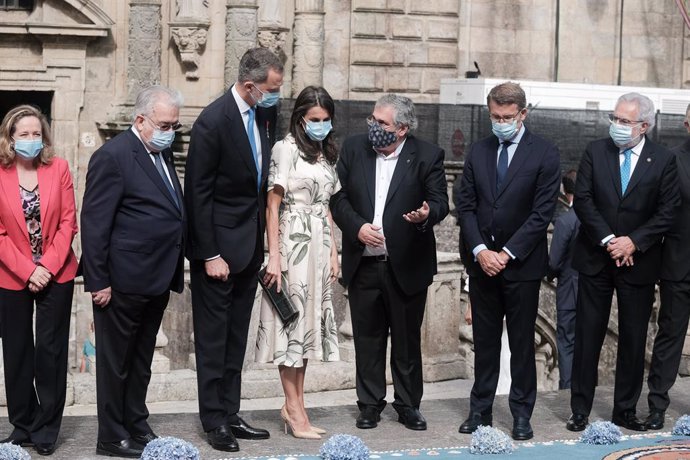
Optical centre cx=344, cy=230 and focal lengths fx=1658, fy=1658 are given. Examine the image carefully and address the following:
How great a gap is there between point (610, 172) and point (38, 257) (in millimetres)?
3341

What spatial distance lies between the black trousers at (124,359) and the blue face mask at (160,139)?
79 cm

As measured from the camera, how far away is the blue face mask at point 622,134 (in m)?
9.66

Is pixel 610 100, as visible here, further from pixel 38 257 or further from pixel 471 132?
pixel 38 257

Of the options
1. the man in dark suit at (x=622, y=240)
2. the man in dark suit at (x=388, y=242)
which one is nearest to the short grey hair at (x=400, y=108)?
the man in dark suit at (x=388, y=242)

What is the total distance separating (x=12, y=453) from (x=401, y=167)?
279 centimetres

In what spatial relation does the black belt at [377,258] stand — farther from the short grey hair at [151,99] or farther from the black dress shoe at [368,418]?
the short grey hair at [151,99]

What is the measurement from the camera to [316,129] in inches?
362

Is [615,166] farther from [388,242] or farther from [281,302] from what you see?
[281,302]

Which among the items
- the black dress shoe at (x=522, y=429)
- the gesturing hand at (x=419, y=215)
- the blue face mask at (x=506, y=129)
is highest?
the blue face mask at (x=506, y=129)

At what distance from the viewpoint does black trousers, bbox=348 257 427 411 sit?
9.70 meters

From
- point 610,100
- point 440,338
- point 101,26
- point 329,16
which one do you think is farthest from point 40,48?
point 440,338

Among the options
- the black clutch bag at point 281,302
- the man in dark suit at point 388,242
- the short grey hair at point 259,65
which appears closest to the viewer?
the short grey hair at point 259,65

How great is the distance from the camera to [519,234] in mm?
9430

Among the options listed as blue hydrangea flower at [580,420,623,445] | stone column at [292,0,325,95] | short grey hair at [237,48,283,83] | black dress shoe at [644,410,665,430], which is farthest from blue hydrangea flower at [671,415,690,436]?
stone column at [292,0,325,95]
